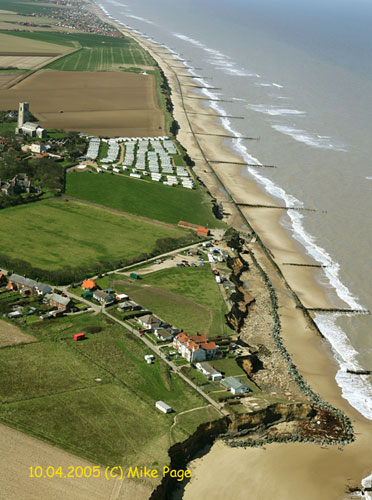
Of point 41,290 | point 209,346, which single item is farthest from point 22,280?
point 209,346

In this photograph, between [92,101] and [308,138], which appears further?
[92,101]

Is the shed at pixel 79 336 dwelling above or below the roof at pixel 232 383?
below

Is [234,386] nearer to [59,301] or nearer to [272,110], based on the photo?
[59,301]

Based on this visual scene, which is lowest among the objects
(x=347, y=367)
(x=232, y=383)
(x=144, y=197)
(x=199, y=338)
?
(x=347, y=367)

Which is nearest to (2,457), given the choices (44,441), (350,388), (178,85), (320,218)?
(44,441)

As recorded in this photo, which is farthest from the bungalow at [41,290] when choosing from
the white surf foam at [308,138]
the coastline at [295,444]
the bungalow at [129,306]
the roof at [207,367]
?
the white surf foam at [308,138]

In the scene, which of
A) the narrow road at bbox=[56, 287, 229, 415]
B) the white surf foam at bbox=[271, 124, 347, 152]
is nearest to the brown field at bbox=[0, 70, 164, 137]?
the white surf foam at bbox=[271, 124, 347, 152]

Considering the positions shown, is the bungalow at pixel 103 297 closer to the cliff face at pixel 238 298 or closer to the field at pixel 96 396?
the field at pixel 96 396
